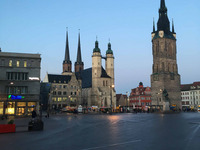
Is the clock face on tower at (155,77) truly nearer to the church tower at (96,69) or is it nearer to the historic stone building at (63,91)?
the church tower at (96,69)

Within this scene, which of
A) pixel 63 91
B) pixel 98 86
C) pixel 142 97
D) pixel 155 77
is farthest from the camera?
pixel 142 97

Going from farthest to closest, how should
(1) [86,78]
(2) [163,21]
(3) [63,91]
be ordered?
1. (1) [86,78]
2. (2) [163,21]
3. (3) [63,91]

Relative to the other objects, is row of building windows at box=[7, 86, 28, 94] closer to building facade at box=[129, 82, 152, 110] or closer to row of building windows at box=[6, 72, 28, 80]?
row of building windows at box=[6, 72, 28, 80]

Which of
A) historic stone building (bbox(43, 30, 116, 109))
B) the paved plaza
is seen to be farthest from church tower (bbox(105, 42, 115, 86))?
the paved plaza

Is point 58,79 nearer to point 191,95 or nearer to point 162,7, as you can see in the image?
point 162,7

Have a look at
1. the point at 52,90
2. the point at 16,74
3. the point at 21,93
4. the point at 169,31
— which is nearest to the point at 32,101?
the point at 21,93

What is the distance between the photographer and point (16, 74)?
181 ft

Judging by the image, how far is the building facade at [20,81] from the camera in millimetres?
53281

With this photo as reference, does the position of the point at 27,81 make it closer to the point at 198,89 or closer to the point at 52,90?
the point at 52,90

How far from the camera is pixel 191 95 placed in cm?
12581

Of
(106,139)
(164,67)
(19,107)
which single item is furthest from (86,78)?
(106,139)

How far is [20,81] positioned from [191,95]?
10025cm

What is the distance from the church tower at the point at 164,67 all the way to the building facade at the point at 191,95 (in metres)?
19.5

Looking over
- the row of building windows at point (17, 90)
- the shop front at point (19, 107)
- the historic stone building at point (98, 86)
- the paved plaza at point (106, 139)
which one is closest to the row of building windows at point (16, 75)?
the row of building windows at point (17, 90)
